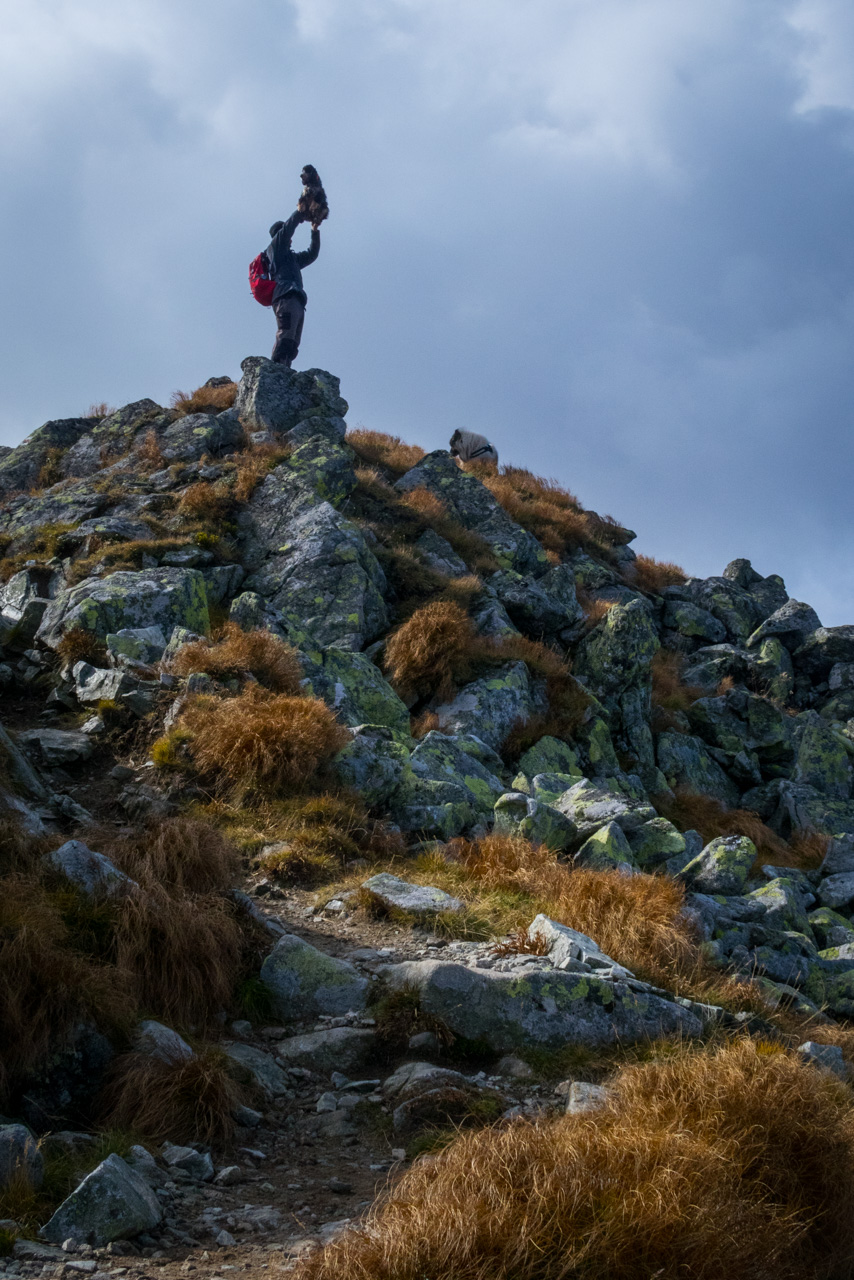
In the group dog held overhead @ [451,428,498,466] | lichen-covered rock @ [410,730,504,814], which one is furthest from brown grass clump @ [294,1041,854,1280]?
dog held overhead @ [451,428,498,466]

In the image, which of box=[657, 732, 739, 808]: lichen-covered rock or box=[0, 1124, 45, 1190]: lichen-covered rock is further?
box=[657, 732, 739, 808]: lichen-covered rock

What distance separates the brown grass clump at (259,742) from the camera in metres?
9.18

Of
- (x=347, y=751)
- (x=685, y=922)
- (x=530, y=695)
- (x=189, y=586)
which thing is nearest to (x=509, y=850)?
(x=685, y=922)

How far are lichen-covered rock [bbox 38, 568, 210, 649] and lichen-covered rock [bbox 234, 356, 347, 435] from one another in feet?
28.4

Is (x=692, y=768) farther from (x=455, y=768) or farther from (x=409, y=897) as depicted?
(x=409, y=897)

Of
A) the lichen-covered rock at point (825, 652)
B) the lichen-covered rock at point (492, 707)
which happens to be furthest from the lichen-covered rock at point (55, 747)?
the lichen-covered rock at point (825, 652)

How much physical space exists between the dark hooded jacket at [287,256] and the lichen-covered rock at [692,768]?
51.6 ft

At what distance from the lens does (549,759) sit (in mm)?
13172

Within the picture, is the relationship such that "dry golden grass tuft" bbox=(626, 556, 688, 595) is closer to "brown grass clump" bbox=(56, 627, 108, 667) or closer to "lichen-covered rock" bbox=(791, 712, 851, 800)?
"lichen-covered rock" bbox=(791, 712, 851, 800)

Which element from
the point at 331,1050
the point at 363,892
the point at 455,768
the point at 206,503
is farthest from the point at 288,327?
the point at 331,1050

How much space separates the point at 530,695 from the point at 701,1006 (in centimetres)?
838

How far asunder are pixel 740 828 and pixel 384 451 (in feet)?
49.7

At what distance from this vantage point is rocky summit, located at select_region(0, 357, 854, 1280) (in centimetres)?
383

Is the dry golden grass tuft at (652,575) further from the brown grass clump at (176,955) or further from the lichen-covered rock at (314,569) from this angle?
the brown grass clump at (176,955)
